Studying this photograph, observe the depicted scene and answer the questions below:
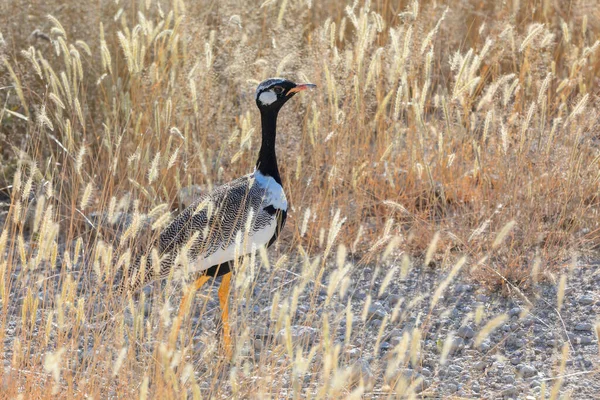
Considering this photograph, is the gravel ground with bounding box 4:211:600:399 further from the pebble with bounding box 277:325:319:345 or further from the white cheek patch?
the white cheek patch

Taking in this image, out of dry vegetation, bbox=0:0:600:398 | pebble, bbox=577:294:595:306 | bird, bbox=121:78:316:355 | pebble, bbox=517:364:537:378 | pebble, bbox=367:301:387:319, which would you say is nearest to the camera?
pebble, bbox=517:364:537:378

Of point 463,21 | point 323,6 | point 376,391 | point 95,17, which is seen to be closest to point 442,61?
point 463,21

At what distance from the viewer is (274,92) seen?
13.1 ft

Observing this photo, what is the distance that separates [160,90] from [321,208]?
3.72 ft

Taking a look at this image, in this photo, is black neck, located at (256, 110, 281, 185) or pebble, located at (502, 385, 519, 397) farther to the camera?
black neck, located at (256, 110, 281, 185)

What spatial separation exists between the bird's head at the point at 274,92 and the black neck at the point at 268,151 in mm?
45

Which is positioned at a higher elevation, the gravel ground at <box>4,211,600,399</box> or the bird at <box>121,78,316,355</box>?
the bird at <box>121,78,316,355</box>

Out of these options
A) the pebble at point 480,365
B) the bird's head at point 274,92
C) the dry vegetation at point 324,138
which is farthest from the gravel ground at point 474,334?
the bird's head at point 274,92

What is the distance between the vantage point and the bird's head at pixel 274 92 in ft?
13.1

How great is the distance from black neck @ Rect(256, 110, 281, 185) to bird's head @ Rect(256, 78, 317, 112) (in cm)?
5

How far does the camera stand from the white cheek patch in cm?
401

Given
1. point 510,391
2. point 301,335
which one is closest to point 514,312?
point 510,391

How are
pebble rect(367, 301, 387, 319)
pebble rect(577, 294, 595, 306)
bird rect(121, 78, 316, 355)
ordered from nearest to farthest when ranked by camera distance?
1. bird rect(121, 78, 316, 355)
2. pebble rect(367, 301, 387, 319)
3. pebble rect(577, 294, 595, 306)

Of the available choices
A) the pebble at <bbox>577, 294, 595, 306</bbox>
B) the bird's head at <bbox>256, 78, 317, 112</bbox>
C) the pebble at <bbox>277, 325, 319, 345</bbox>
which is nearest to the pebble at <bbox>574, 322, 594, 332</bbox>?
the pebble at <bbox>577, 294, 595, 306</bbox>
